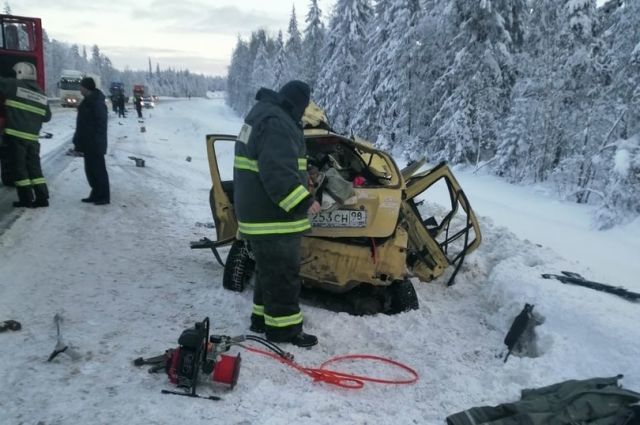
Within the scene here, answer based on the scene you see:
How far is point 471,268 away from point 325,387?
356 centimetres

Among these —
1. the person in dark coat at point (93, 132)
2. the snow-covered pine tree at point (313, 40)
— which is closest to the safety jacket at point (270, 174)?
the person in dark coat at point (93, 132)

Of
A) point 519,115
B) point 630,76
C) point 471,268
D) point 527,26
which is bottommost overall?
point 471,268

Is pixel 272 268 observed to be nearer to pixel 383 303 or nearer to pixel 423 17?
pixel 383 303

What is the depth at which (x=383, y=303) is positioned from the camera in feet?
16.6

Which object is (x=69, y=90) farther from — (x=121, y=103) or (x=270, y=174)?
(x=270, y=174)

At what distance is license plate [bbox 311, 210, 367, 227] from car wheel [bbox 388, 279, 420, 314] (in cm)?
77

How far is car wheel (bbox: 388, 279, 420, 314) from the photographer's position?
4.99 metres

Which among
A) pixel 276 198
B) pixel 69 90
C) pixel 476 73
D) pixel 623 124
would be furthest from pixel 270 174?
pixel 69 90

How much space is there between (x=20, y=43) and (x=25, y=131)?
137 inches

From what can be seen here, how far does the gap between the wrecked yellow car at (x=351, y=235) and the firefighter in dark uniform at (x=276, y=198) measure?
2.30 feet

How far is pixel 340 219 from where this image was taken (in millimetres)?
4766

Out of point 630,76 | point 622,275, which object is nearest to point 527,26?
point 630,76

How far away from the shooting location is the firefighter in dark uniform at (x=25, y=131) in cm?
753

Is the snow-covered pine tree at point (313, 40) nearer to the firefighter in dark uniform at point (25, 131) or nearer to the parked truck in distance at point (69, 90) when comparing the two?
the parked truck in distance at point (69, 90)
